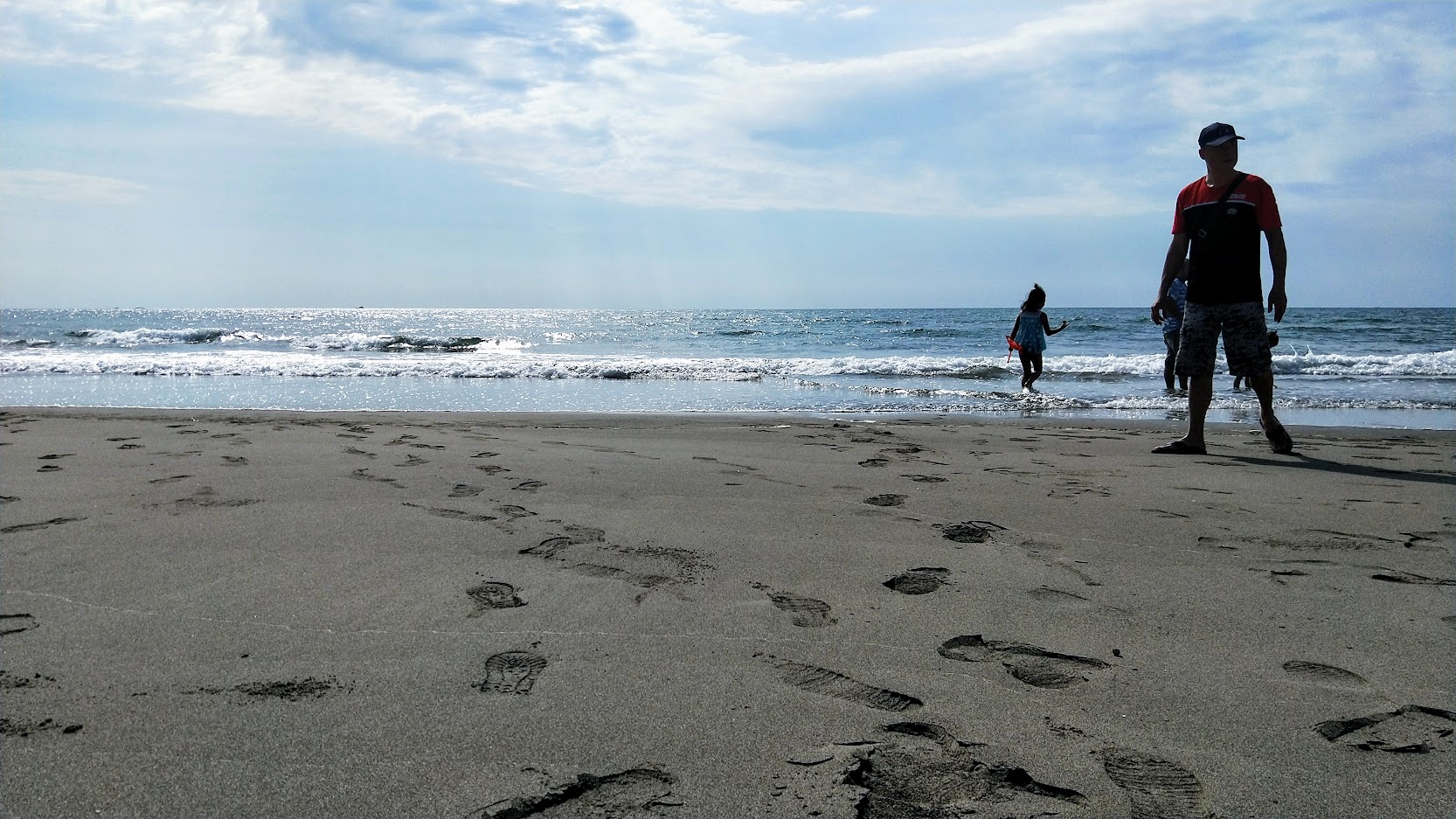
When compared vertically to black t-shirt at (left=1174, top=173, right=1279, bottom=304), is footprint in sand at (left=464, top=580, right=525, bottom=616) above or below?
below

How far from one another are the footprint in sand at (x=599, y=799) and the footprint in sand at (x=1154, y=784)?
0.73 m

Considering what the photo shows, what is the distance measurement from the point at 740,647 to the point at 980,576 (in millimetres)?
909

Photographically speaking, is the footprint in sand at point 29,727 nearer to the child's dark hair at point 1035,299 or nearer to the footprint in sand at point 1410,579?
the footprint in sand at point 1410,579

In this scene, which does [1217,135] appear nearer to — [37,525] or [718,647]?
[718,647]

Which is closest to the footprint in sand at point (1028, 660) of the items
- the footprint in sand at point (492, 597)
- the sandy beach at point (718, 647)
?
the sandy beach at point (718, 647)

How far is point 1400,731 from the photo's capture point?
5.39 ft

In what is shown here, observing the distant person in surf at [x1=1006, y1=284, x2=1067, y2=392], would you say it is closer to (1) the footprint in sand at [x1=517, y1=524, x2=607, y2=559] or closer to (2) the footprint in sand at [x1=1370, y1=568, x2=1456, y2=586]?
(2) the footprint in sand at [x1=1370, y1=568, x2=1456, y2=586]

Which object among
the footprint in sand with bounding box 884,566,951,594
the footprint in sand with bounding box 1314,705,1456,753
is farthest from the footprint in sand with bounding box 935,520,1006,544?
the footprint in sand with bounding box 1314,705,1456,753

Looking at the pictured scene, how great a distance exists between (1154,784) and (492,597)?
1.60 meters

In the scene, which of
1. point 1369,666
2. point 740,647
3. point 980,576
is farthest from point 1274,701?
point 740,647

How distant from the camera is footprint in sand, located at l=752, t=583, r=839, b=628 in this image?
2.21m

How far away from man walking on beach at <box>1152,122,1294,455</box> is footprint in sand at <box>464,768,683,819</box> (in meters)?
4.49

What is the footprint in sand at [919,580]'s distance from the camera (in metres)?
2.48

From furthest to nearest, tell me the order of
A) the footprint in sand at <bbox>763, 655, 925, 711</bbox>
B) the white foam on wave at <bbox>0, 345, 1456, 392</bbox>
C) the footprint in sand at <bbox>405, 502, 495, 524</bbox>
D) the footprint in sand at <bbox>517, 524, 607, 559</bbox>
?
the white foam on wave at <bbox>0, 345, 1456, 392</bbox> → the footprint in sand at <bbox>405, 502, 495, 524</bbox> → the footprint in sand at <bbox>517, 524, 607, 559</bbox> → the footprint in sand at <bbox>763, 655, 925, 711</bbox>
